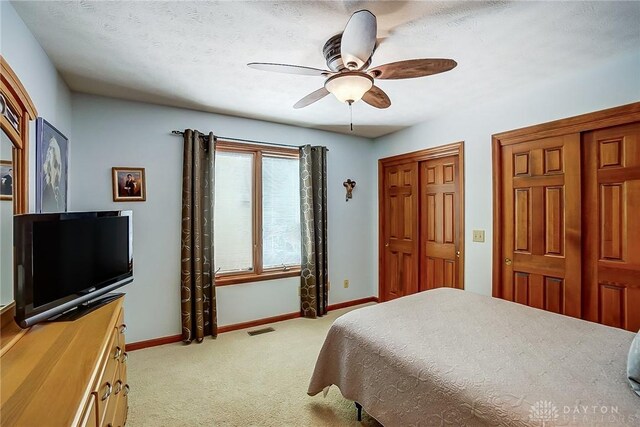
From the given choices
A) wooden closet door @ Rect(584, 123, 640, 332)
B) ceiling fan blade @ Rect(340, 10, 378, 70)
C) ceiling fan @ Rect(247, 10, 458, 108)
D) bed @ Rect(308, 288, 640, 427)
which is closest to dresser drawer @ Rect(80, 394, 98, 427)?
bed @ Rect(308, 288, 640, 427)

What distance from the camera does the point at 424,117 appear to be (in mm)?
3369

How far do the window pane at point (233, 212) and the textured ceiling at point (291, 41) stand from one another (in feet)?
2.89

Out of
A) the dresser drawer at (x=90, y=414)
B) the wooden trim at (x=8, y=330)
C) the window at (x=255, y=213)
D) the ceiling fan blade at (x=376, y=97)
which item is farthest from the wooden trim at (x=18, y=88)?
the ceiling fan blade at (x=376, y=97)

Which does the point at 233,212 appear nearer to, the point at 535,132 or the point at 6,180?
the point at 6,180

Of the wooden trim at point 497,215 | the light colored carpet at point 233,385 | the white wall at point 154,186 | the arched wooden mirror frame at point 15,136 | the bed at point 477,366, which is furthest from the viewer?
the wooden trim at point 497,215

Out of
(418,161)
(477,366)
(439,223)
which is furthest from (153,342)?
(418,161)

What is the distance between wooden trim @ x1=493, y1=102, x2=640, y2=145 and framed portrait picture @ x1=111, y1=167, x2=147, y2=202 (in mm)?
3433

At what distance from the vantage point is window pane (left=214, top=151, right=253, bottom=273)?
3359 mm

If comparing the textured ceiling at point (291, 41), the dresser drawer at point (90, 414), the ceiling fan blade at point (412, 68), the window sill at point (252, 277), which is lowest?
the window sill at point (252, 277)

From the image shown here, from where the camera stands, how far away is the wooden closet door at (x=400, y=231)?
380 cm

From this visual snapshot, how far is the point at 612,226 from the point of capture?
221 centimetres

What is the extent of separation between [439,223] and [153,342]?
332 cm

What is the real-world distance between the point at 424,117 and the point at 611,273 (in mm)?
2159

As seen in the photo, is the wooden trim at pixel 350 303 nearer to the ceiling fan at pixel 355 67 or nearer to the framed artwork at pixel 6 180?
the ceiling fan at pixel 355 67
